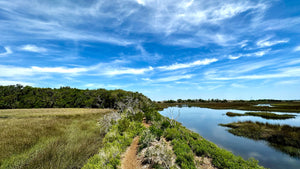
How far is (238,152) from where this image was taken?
15.6 metres

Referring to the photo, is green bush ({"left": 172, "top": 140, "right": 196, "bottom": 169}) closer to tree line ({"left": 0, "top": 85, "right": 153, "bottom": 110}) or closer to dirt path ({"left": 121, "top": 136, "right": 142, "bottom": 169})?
dirt path ({"left": 121, "top": 136, "right": 142, "bottom": 169})

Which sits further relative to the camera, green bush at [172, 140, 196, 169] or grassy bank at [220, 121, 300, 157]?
grassy bank at [220, 121, 300, 157]

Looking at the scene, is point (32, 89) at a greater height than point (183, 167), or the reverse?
point (32, 89)

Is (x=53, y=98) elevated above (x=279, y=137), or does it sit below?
above

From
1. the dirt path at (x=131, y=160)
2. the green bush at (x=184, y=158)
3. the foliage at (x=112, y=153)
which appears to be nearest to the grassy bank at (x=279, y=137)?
the green bush at (x=184, y=158)

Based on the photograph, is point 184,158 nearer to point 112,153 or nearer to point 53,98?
point 112,153

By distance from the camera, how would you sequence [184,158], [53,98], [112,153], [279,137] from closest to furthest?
1. [184,158]
2. [112,153]
3. [279,137]
4. [53,98]

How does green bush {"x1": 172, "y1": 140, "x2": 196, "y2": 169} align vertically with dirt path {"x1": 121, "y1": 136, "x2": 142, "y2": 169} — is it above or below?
→ above

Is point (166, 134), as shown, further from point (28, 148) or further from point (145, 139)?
point (28, 148)

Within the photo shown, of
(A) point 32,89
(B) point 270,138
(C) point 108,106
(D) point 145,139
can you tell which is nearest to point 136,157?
(D) point 145,139

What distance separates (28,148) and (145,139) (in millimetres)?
9593

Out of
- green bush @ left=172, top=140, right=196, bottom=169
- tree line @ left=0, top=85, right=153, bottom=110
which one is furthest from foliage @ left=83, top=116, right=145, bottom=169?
tree line @ left=0, top=85, right=153, bottom=110

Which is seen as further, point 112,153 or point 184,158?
point 112,153

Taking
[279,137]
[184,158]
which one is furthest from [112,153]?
[279,137]
